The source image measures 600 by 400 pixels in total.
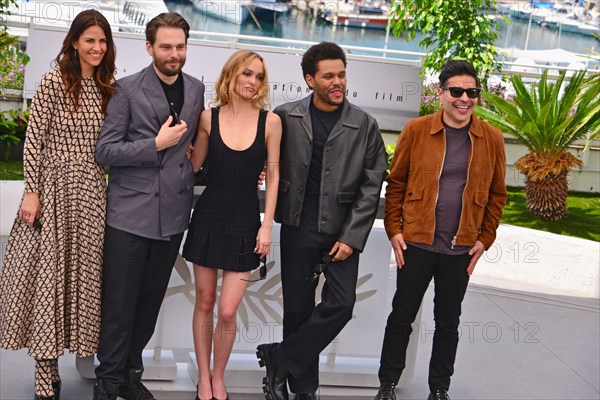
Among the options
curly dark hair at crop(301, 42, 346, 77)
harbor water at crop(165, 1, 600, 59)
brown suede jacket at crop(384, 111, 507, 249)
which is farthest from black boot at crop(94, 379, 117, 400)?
harbor water at crop(165, 1, 600, 59)

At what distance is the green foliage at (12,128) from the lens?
8500 mm

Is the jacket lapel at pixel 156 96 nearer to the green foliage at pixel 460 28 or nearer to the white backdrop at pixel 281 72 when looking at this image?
the white backdrop at pixel 281 72

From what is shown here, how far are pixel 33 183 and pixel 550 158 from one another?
5965 millimetres

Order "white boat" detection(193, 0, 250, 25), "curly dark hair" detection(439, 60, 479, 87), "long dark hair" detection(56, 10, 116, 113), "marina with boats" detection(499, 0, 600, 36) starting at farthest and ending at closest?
"marina with boats" detection(499, 0, 600, 36) → "white boat" detection(193, 0, 250, 25) → "curly dark hair" detection(439, 60, 479, 87) → "long dark hair" detection(56, 10, 116, 113)

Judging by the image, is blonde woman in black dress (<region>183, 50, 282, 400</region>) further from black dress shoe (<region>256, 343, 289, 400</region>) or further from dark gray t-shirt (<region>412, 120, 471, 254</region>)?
dark gray t-shirt (<region>412, 120, 471, 254</region>)

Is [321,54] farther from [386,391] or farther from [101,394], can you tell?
[101,394]

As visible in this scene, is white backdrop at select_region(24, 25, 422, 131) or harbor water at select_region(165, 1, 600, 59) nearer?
white backdrop at select_region(24, 25, 422, 131)

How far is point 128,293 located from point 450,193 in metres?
1.52

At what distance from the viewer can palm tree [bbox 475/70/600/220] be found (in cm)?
868

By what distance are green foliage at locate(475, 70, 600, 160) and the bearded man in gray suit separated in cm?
509

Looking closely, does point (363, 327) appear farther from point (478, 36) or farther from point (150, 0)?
point (150, 0)

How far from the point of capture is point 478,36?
369 inches

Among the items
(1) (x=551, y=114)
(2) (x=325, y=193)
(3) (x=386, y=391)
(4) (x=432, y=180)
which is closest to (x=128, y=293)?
(2) (x=325, y=193)

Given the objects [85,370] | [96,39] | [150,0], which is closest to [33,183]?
[96,39]
